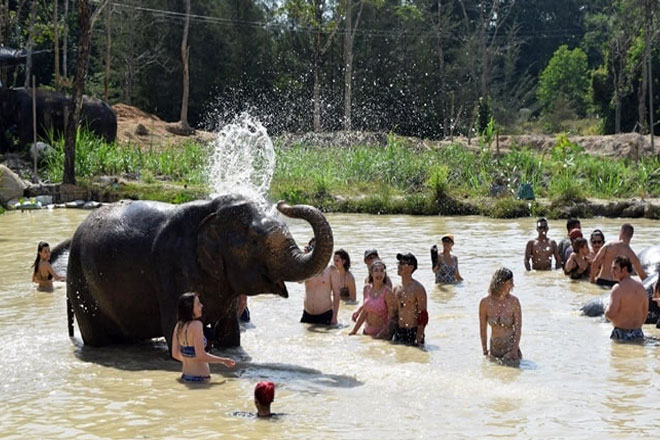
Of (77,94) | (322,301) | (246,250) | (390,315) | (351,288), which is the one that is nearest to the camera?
(246,250)

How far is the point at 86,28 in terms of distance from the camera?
26.8 m

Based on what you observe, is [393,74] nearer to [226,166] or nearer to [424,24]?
[424,24]

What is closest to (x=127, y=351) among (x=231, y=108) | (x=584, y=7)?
(x=231, y=108)

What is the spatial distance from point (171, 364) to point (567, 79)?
50.0 meters

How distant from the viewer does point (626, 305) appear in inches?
428

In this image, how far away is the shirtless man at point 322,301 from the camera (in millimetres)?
11969

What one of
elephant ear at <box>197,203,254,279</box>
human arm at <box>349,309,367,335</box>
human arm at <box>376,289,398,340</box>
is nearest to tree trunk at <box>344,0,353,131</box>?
human arm at <box>349,309,367,335</box>

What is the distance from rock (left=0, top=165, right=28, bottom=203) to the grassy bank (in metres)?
1.76

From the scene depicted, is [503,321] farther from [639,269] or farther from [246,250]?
[639,269]

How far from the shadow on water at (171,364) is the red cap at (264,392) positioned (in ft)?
3.73

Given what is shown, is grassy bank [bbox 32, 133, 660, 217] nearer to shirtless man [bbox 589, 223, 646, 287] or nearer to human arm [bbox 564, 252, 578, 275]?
human arm [bbox 564, 252, 578, 275]

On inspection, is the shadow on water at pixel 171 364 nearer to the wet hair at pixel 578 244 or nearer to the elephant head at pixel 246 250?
the elephant head at pixel 246 250

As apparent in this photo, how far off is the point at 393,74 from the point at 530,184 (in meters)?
26.3

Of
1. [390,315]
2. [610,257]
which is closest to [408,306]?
[390,315]
